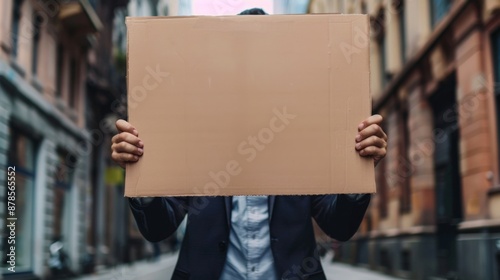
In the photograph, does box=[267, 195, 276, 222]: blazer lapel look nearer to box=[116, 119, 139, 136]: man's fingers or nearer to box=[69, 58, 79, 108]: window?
box=[116, 119, 139, 136]: man's fingers

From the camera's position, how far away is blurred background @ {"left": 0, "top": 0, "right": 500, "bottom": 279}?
10.9m

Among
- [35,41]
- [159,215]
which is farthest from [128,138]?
[35,41]

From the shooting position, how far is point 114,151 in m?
2.25

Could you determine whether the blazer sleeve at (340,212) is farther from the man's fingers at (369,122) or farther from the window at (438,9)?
the window at (438,9)

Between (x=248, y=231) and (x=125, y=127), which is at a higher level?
(x=125, y=127)

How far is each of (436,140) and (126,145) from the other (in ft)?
41.9

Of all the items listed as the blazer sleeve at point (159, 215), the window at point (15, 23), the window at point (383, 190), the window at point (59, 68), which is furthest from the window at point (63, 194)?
the blazer sleeve at point (159, 215)

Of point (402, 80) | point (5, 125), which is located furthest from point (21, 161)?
point (402, 80)

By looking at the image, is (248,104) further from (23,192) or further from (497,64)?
(23,192)

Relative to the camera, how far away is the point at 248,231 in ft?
8.18

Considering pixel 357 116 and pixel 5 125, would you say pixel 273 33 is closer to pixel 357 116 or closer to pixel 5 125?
pixel 357 116

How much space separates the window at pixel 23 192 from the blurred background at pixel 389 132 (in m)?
0.04

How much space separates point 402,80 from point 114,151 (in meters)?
15.3

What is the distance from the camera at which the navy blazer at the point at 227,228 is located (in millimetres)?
2439
